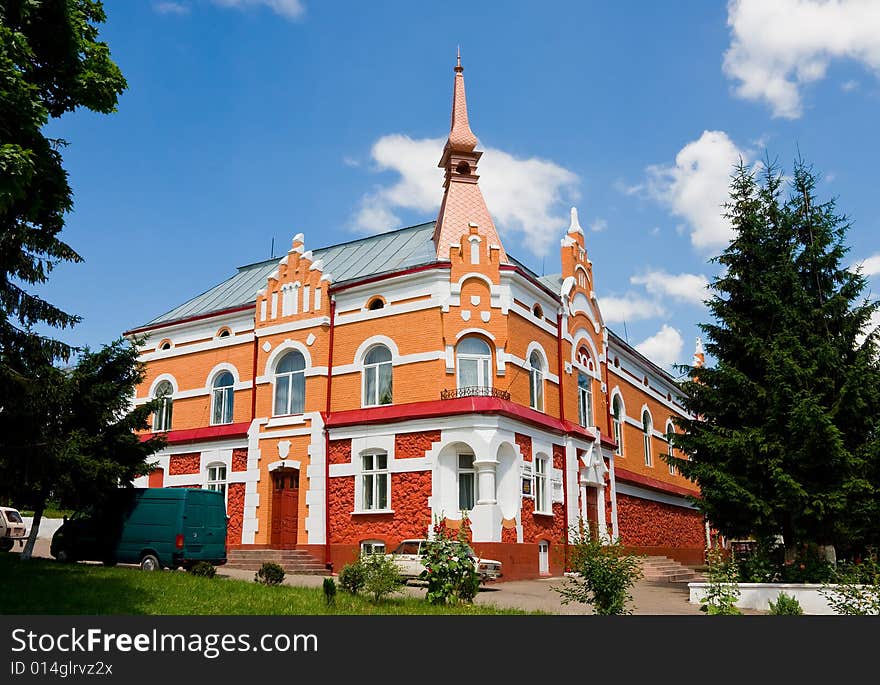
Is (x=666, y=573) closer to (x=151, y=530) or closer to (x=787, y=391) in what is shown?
(x=787, y=391)

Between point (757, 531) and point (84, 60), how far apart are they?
1855 centimetres

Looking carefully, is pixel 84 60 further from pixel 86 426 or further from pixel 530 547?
pixel 530 547

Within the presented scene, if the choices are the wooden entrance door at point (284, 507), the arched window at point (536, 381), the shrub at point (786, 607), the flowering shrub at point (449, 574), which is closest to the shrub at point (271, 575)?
the flowering shrub at point (449, 574)

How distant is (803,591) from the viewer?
1694 cm

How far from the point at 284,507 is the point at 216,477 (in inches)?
147

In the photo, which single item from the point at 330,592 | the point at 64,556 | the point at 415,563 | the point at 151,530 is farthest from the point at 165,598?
the point at 64,556

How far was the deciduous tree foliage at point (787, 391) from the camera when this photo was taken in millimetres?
18984

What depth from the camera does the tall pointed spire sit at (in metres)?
27.4

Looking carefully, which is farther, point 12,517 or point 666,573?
point 666,573

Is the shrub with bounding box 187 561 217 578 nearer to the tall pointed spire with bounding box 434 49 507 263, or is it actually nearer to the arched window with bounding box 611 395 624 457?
the tall pointed spire with bounding box 434 49 507 263

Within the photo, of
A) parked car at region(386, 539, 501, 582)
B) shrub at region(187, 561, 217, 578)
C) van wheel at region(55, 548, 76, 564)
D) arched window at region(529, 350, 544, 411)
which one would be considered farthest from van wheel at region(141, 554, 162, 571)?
arched window at region(529, 350, 544, 411)

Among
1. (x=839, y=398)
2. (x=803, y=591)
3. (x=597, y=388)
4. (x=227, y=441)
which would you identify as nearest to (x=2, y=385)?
(x=227, y=441)

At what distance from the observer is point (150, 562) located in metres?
20.8

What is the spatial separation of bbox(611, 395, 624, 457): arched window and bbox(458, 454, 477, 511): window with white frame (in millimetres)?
12012
